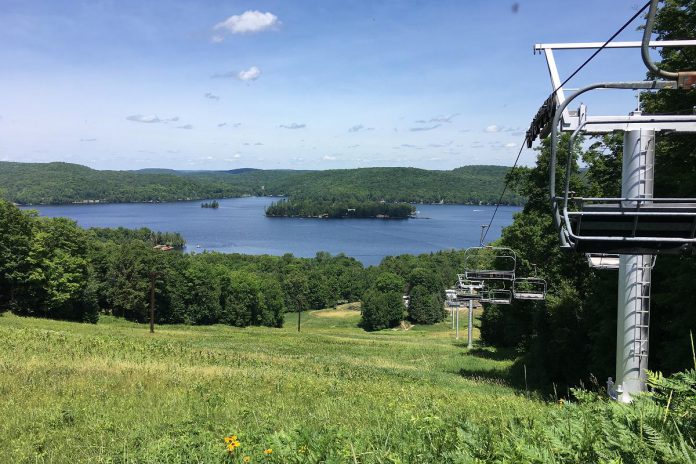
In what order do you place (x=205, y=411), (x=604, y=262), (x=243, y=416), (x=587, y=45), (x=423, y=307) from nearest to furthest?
(x=587, y=45) < (x=243, y=416) < (x=205, y=411) < (x=604, y=262) < (x=423, y=307)

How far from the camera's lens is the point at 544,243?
22.1 meters

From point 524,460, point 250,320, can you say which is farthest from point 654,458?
point 250,320

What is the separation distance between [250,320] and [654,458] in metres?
76.0

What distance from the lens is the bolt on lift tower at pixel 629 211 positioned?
4.22m

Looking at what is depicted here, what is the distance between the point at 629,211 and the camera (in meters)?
4.26

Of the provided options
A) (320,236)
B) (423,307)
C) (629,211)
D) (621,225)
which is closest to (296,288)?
(423,307)

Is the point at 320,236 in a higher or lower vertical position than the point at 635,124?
lower

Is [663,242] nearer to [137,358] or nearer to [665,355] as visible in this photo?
[665,355]

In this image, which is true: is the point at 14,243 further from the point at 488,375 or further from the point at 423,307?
the point at 423,307

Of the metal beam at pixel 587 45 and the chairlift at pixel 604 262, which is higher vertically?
the metal beam at pixel 587 45

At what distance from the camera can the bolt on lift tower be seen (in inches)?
166

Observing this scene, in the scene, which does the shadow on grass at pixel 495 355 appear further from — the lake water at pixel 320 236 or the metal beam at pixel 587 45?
the lake water at pixel 320 236

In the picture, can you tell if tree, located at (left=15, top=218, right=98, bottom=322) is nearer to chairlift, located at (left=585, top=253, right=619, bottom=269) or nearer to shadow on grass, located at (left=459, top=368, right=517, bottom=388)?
shadow on grass, located at (left=459, top=368, right=517, bottom=388)

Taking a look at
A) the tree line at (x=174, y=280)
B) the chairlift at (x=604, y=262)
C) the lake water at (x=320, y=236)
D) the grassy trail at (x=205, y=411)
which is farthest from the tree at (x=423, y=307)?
the chairlift at (x=604, y=262)
